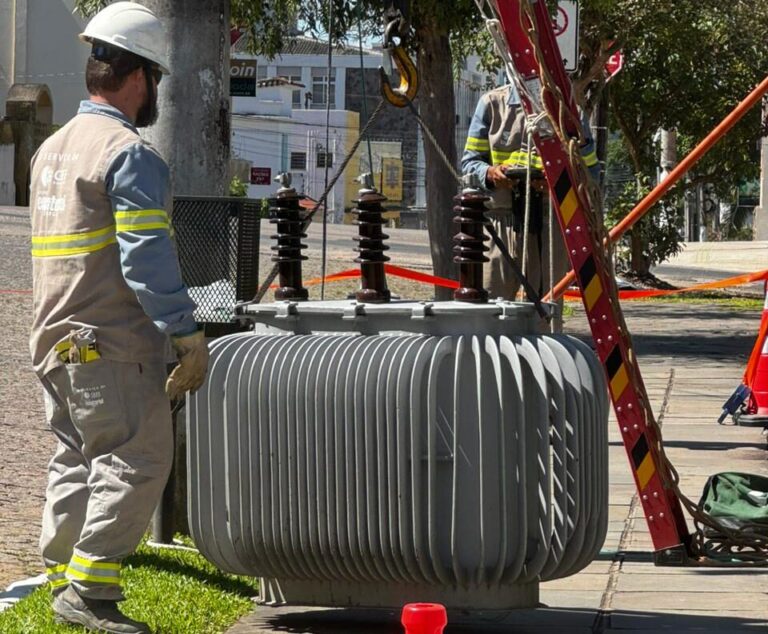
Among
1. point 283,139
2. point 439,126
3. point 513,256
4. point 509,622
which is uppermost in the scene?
point 283,139

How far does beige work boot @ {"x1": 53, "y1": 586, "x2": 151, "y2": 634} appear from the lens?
17.1 ft

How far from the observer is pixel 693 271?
32.9m

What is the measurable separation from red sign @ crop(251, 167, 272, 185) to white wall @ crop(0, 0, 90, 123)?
26558mm

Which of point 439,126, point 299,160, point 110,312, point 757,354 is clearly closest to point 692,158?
point 757,354

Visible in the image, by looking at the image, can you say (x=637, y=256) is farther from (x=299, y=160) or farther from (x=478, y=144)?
(x=299, y=160)

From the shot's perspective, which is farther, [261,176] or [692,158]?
[261,176]

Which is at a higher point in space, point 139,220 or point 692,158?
point 692,158

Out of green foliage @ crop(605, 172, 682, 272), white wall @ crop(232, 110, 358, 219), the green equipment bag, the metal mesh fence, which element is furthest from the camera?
white wall @ crop(232, 110, 358, 219)

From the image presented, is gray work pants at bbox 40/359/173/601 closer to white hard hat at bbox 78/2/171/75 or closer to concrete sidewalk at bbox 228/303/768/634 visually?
concrete sidewalk at bbox 228/303/768/634

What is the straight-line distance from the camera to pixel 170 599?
5867 mm

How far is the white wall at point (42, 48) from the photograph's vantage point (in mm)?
63125

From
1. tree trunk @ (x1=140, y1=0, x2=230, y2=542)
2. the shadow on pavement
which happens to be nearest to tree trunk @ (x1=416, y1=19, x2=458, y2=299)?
tree trunk @ (x1=140, y1=0, x2=230, y2=542)

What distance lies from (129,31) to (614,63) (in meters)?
14.6

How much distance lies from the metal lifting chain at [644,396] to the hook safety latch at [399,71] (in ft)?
1.73
